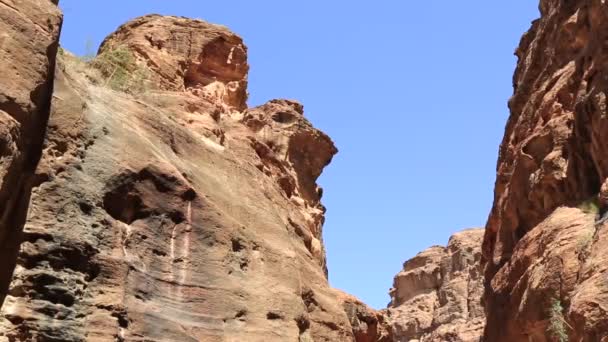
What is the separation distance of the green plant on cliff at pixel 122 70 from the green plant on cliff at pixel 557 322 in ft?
39.1

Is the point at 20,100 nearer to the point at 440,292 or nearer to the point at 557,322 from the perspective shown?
the point at 557,322

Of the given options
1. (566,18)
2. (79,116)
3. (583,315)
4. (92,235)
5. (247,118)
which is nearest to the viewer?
(92,235)

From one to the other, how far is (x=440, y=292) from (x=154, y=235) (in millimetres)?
55289

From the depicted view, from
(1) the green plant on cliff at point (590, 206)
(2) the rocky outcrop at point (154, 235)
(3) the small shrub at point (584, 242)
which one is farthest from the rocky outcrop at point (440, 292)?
(2) the rocky outcrop at point (154, 235)

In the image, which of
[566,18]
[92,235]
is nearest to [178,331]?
[92,235]

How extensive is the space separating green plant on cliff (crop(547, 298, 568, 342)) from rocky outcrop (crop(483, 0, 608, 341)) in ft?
0.09

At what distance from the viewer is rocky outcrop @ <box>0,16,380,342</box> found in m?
10.9

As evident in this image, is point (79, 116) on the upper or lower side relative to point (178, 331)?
upper

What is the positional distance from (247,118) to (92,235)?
40.2 feet

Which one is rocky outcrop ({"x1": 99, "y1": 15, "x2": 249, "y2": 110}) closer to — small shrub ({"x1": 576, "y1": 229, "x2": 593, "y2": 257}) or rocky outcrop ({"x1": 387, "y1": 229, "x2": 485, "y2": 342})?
small shrub ({"x1": 576, "y1": 229, "x2": 593, "y2": 257})

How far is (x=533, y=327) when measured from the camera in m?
24.3

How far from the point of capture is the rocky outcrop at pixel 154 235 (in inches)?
428

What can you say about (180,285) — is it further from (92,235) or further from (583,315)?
(583,315)

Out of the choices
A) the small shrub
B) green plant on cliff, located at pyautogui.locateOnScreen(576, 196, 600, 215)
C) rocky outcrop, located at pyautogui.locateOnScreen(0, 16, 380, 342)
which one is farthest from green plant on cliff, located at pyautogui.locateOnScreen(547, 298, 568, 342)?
rocky outcrop, located at pyautogui.locateOnScreen(0, 16, 380, 342)
